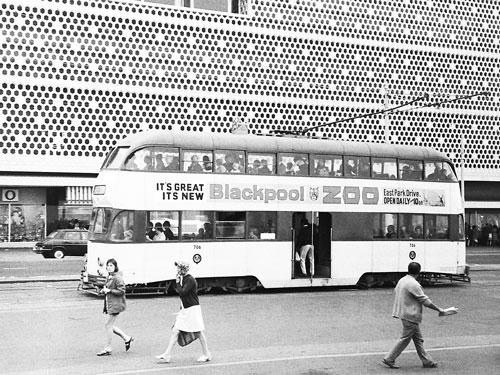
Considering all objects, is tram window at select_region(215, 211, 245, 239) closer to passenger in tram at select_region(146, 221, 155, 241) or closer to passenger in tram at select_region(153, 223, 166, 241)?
passenger in tram at select_region(153, 223, 166, 241)

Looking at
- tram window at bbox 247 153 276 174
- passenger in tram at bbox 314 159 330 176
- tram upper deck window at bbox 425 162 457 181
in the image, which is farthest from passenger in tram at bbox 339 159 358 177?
tram upper deck window at bbox 425 162 457 181

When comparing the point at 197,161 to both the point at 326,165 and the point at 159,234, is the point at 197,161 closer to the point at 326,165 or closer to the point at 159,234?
the point at 159,234

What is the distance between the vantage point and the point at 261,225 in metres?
21.6

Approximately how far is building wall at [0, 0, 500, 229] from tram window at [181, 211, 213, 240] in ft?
78.6

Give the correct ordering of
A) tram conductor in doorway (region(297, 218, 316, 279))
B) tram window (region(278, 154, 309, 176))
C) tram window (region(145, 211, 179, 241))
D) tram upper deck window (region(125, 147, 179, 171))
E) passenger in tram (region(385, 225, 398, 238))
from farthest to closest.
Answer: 1. passenger in tram (region(385, 225, 398, 238))
2. tram conductor in doorway (region(297, 218, 316, 279))
3. tram window (region(278, 154, 309, 176))
4. tram window (region(145, 211, 179, 241))
5. tram upper deck window (region(125, 147, 179, 171))

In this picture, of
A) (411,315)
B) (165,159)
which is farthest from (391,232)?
(411,315)

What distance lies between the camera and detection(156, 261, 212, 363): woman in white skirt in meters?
11.3

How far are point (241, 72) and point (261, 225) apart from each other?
32657 millimetres

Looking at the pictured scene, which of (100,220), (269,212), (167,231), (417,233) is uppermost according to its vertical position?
(269,212)

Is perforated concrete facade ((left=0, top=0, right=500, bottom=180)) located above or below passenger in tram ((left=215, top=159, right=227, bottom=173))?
above

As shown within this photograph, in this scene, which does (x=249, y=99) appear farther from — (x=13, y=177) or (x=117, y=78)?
(x=13, y=177)

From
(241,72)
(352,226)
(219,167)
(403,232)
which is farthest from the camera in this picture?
(241,72)

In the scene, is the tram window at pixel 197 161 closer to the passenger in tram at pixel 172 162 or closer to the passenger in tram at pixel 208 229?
the passenger in tram at pixel 172 162

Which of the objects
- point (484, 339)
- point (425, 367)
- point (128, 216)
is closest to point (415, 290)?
point (425, 367)
